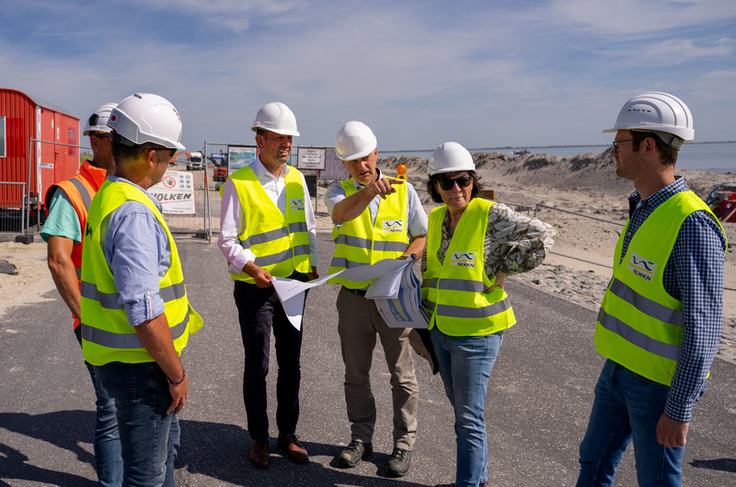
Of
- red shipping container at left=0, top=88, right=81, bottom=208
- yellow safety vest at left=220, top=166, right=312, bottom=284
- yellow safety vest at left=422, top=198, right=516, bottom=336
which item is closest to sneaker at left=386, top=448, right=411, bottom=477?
yellow safety vest at left=422, top=198, right=516, bottom=336

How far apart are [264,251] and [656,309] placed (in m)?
2.39

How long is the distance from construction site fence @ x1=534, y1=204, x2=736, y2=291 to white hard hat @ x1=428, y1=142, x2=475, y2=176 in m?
9.28

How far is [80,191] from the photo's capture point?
3012mm

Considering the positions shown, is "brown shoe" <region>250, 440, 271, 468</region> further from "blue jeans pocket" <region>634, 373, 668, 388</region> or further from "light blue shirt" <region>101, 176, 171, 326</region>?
"blue jeans pocket" <region>634, 373, 668, 388</region>

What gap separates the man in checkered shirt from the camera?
2.04 metres

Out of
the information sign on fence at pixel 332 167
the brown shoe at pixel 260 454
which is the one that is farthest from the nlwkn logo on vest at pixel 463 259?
the information sign on fence at pixel 332 167

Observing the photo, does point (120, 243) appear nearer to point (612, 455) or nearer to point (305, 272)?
point (305, 272)

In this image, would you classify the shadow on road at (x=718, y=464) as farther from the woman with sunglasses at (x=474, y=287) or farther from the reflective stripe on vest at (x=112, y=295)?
the reflective stripe on vest at (x=112, y=295)

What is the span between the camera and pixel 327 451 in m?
3.76

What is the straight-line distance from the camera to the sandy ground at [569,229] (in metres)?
8.02

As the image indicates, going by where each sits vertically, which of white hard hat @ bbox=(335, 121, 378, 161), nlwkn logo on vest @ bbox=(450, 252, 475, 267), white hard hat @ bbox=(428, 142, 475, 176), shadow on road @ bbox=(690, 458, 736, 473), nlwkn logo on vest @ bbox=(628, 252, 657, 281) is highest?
white hard hat @ bbox=(335, 121, 378, 161)

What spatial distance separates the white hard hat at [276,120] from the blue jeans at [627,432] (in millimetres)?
2459

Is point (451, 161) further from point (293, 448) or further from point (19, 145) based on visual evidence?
point (19, 145)

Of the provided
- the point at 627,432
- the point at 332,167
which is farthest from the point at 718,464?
the point at 332,167
